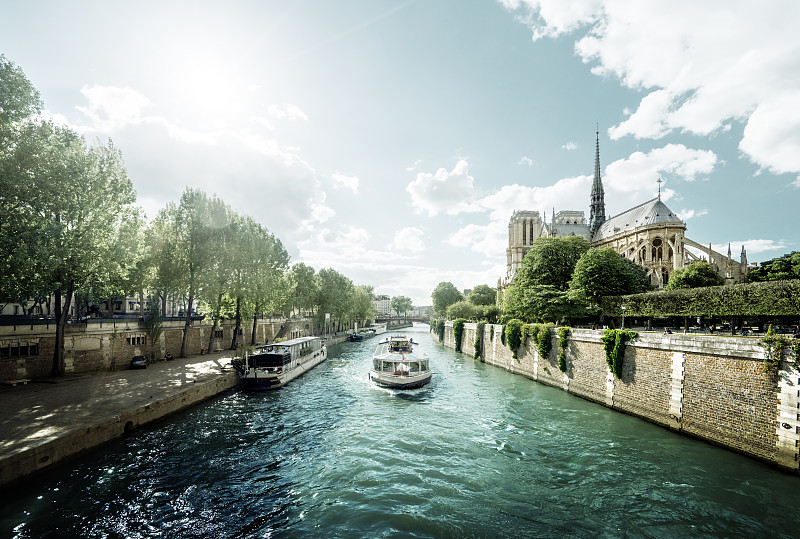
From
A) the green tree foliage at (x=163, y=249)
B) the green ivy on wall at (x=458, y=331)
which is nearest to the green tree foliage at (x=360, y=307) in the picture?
the green ivy on wall at (x=458, y=331)

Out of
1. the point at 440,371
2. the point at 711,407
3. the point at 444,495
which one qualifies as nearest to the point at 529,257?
the point at 440,371

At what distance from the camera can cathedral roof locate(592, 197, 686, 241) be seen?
78250 mm

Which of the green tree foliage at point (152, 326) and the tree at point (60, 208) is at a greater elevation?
the tree at point (60, 208)

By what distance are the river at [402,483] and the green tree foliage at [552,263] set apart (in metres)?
33.9

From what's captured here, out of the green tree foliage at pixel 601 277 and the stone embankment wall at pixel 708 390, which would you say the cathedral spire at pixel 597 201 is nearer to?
the green tree foliage at pixel 601 277

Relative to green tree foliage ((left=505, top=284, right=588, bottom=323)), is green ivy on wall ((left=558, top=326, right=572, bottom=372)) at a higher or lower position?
lower

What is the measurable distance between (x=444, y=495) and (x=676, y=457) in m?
11.2

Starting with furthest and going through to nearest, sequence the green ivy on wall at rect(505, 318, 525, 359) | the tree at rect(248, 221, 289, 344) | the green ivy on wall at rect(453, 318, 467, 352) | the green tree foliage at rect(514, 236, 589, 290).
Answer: the green ivy on wall at rect(453, 318, 467, 352)
the green tree foliage at rect(514, 236, 589, 290)
the tree at rect(248, 221, 289, 344)
the green ivy on wall at rect(505, 318, 525, 359)

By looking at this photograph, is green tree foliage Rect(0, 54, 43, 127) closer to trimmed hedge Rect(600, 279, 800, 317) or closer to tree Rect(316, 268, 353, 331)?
trimmed hedge Rect(600, 279, 800, 317)

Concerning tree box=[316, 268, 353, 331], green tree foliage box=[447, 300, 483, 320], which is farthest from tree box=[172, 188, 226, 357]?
green tree foliage box=[447, 300, 483, 320]

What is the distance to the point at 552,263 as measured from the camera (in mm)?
54094

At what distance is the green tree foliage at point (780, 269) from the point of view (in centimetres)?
5755

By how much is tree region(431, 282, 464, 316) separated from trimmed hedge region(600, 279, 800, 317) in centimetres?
8554

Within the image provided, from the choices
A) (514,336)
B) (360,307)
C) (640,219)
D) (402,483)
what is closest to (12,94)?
(402,483)
